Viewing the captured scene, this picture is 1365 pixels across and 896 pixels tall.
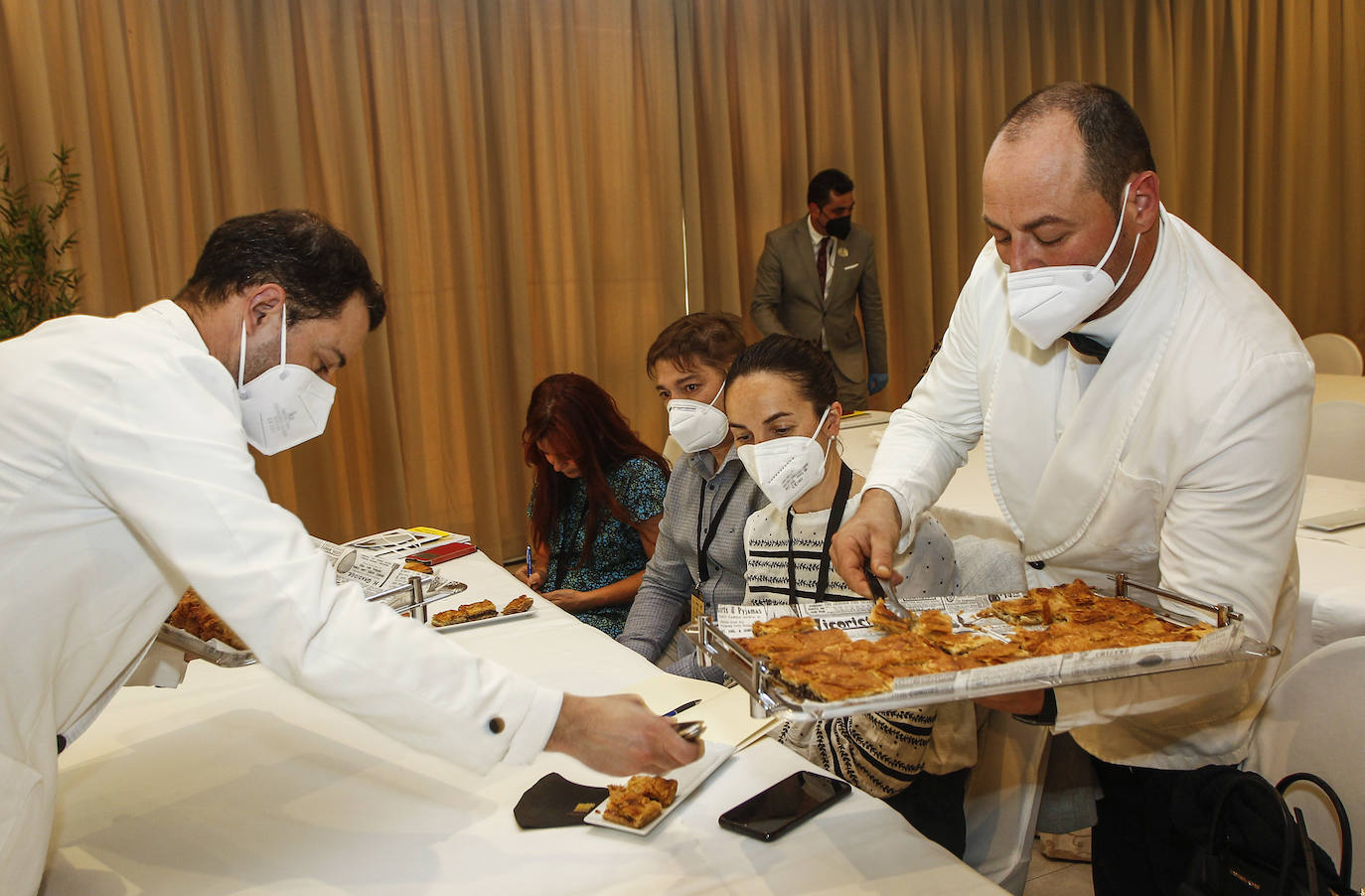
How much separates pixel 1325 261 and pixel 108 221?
8.12 m

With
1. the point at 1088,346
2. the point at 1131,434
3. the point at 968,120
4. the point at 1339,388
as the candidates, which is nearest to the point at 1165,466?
the point at 1131,434

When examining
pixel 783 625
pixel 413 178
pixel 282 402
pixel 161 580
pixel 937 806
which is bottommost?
pixel 937 806

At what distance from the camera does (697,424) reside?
2.54 metres

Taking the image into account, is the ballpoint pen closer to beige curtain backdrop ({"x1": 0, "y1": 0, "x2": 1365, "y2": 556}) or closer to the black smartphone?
the black smartphone

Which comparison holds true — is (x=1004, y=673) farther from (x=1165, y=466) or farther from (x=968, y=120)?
(x=968, y=120)

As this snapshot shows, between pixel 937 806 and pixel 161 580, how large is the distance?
1.33 meters

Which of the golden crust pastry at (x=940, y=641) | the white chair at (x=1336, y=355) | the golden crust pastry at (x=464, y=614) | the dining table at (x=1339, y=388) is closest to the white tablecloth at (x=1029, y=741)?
the golden crust pastry at (x=940, y=641)

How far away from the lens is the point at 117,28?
4.49 meters

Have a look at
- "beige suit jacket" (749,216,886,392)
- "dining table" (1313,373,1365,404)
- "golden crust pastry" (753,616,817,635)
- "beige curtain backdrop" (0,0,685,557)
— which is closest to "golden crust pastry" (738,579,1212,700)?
"golden crust pastry" (753,616,817,635)

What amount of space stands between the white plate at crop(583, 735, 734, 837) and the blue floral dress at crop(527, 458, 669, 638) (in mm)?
1341

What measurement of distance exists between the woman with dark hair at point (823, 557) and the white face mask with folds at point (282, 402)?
0.85m

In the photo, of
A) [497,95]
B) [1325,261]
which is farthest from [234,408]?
[1325,261]

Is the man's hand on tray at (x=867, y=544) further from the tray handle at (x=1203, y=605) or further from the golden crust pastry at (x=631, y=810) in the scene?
the golden crust pastry at (x=631, y=810)

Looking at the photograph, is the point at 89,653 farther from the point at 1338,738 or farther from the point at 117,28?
the point at 117,28
